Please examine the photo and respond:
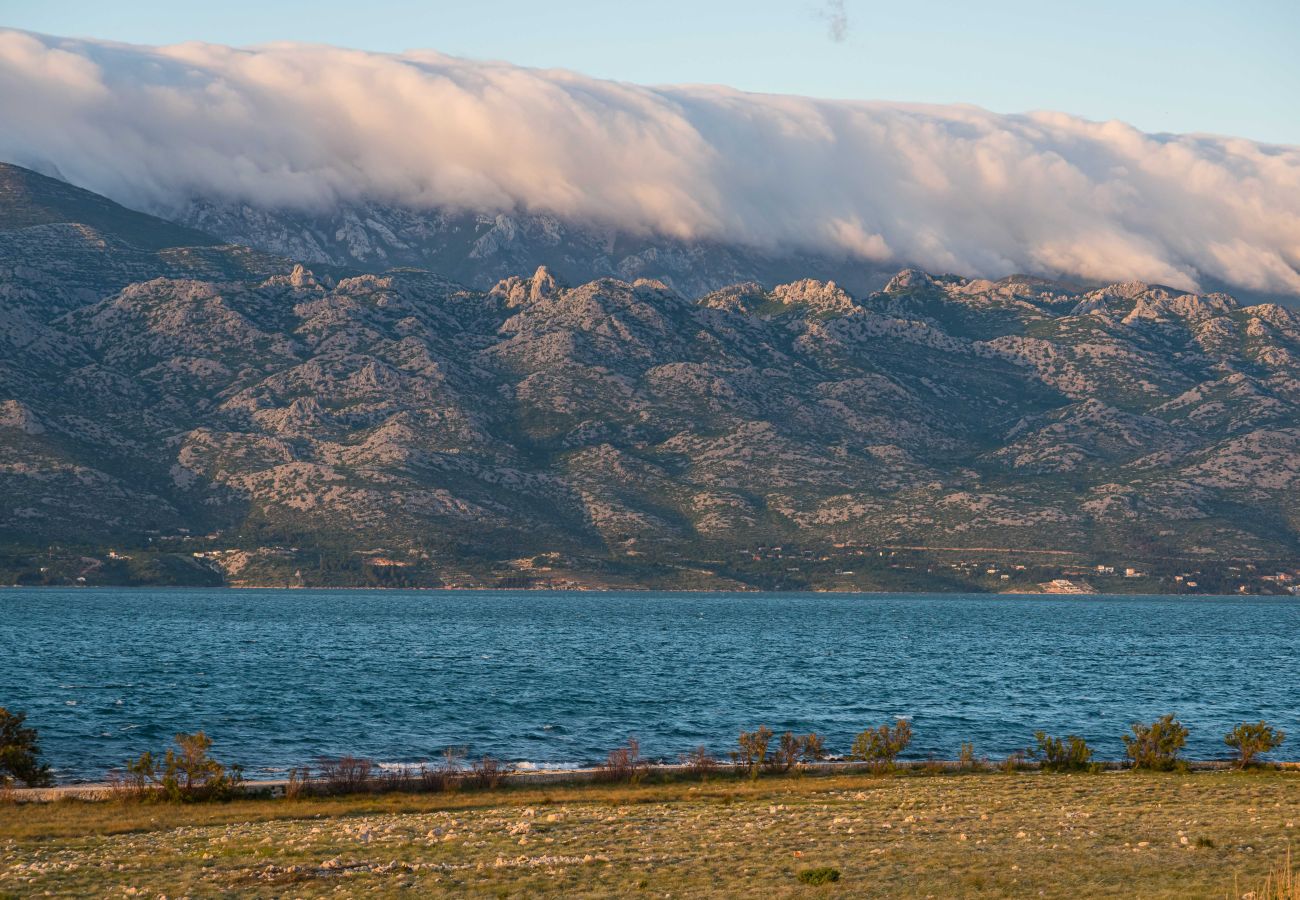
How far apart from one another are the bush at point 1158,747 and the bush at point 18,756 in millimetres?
56120

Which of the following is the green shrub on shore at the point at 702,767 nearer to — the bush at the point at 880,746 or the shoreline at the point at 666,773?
the shoreline at the point at 666,773

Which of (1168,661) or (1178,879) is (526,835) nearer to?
(1178,879)

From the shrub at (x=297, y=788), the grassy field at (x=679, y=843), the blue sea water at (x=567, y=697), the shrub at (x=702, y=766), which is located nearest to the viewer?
the grassy field at (x=679, y=843)

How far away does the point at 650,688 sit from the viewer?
443 ft

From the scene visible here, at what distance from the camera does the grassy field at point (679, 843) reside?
36125mm

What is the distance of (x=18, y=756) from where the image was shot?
207 feet

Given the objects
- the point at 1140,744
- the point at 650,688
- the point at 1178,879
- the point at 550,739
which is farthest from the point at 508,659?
the point at 1178,879

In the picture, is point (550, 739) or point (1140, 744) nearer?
point (1140, 744)

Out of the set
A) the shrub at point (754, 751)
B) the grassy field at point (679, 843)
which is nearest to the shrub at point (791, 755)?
the shrub at point (754, 751)

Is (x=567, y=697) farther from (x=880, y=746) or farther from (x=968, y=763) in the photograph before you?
(x=968, y=763)

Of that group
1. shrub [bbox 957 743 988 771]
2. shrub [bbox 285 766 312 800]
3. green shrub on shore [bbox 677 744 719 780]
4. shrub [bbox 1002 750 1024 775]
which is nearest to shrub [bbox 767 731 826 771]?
green shrub on shore [bbox 677 744 719 780]

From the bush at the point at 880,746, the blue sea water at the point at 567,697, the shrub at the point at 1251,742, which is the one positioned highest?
the shrub at the point at 1251,742

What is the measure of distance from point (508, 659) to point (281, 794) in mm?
115577

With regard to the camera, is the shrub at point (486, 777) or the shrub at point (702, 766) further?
the shrub at point (702, 766)
